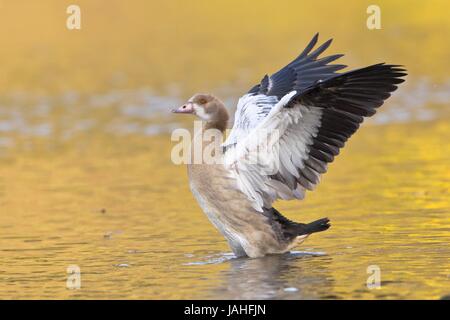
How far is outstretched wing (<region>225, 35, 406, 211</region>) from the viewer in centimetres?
1045

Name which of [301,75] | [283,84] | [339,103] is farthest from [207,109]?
[301,75]

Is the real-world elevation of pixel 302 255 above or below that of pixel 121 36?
below

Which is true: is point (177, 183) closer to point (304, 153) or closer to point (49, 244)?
point (49, 244)

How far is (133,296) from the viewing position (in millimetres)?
9555

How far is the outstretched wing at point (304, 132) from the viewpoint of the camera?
411 inches

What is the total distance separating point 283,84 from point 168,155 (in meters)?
5.39

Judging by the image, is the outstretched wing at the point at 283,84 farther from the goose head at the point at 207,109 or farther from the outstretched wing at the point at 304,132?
the outstretched wing at the point at 304,132

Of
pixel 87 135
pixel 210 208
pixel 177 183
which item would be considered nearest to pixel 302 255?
pixel 210 208

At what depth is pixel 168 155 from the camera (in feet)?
59.0

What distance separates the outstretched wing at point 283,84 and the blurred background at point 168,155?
148cm

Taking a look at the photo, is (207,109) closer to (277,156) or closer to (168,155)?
(277,156)

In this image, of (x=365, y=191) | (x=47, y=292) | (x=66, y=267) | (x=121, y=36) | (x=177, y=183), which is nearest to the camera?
(x=47, y=292)
